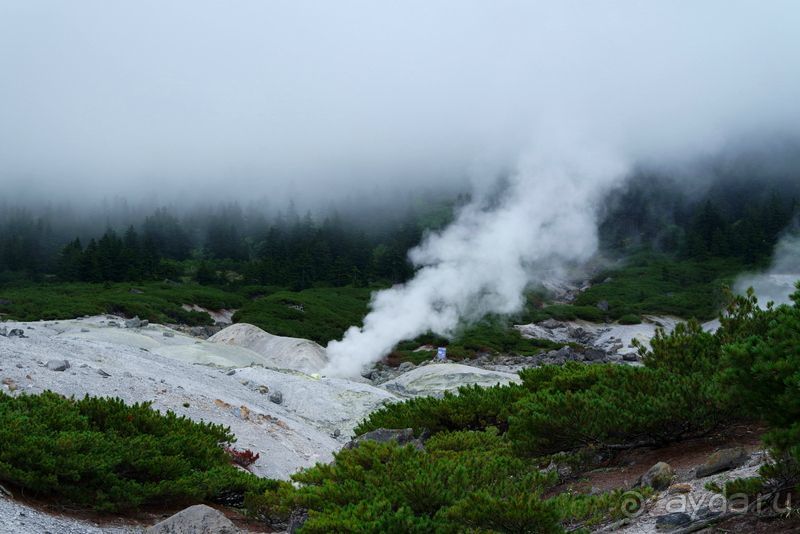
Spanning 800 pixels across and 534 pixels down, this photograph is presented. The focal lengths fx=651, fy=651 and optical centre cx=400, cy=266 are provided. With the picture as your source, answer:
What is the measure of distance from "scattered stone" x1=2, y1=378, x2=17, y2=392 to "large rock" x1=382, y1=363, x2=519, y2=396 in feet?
60.9

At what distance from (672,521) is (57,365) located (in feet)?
52.5

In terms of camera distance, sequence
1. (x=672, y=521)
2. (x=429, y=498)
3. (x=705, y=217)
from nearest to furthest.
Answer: (x=672, y=521) < (x=429, y=498) < (x=705, y=217)

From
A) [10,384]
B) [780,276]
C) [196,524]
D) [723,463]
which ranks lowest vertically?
[196,524]

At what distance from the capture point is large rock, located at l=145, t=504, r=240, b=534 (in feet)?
25.3

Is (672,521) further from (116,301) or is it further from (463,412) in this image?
(116,301)

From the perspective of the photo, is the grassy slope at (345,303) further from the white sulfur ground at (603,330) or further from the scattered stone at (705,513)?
the scattered stone at (705,513)

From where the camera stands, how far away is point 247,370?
26969 millimetres

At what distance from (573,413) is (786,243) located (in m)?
104

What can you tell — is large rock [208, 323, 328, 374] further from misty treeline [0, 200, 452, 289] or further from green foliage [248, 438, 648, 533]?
misty treeline [0, 200, 452, 289]

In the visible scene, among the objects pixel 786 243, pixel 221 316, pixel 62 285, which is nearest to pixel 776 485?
pixel 221 316

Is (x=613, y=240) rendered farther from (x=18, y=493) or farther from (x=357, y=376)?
(x=18, y=493)

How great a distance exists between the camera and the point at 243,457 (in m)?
14.4

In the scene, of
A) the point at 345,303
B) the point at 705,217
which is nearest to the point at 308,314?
the point at 345,303

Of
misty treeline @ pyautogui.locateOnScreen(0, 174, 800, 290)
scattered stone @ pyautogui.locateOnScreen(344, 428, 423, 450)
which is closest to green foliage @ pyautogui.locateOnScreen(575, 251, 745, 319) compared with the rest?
misty treeline @ pyautogui.locateOnScreen(0, 174, 800, 290)
